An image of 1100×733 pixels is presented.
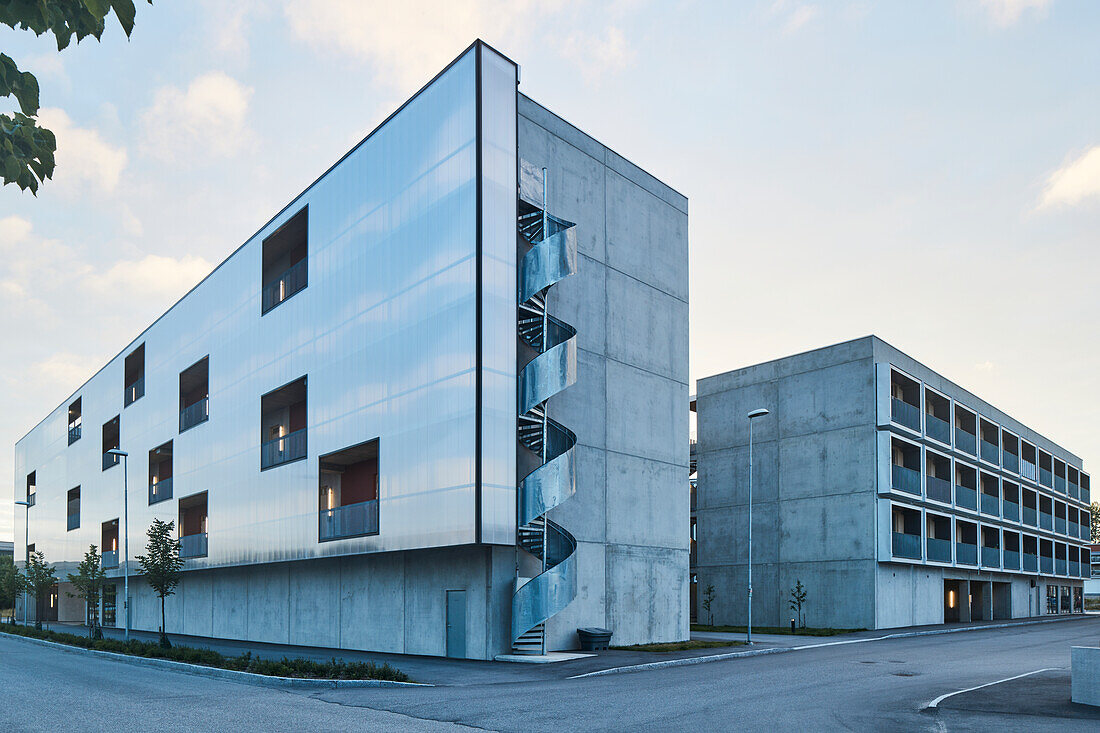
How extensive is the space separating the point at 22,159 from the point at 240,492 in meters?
35.8

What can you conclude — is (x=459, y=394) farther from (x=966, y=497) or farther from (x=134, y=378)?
(x=966, y=497)

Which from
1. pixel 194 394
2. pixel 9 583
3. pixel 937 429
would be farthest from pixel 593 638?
pixel 9 583

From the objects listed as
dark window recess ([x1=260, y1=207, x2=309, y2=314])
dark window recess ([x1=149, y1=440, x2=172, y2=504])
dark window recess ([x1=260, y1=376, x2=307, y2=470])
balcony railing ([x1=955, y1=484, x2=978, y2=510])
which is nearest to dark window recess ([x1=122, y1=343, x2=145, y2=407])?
dark window recess ([x1=149, y1=440, x2=172, y2=504])

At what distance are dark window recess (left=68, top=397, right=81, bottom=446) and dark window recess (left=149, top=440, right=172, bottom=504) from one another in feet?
49.2

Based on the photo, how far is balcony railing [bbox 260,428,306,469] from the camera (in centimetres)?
3322

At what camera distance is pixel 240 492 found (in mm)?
37656

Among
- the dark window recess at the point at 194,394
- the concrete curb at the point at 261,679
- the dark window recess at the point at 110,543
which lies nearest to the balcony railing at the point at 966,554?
the concrete curb at the point at 261,679

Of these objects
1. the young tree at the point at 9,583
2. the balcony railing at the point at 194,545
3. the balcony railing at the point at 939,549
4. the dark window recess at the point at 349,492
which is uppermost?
the dark window recess at the point at 349,492

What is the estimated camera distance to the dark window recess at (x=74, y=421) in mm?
63188

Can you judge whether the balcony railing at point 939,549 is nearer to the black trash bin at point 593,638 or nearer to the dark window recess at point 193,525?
the black trash bin at point 593,638

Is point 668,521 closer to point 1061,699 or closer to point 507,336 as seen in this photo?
point 507,336

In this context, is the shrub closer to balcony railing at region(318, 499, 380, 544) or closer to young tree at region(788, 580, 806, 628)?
balcony railing at region(318, 499, 380, 544)

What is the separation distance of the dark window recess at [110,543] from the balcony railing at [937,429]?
45157 mm

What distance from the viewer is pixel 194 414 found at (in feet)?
142
